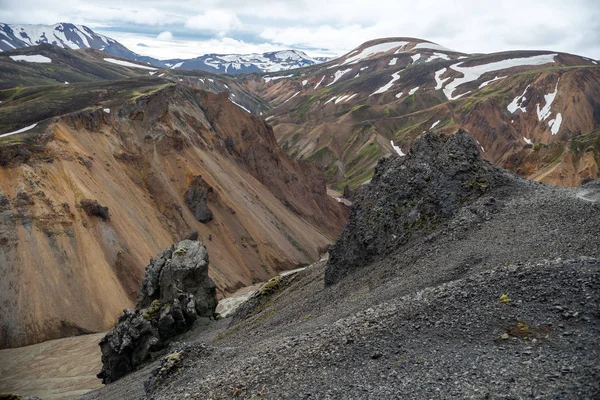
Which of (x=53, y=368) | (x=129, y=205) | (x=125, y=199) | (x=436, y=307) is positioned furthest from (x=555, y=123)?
(x=436, y=307)

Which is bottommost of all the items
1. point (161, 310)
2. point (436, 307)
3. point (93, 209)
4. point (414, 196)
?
point (436, 307)

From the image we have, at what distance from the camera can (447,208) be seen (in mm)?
26062

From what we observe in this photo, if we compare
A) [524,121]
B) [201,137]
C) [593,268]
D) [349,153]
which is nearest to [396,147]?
[349,153]

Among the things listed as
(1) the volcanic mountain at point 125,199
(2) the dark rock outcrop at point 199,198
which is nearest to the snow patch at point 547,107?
(1) the volcanic mountain at point 125,199

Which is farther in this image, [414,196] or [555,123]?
[555,123]

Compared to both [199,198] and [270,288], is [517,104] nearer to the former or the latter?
[199,198]

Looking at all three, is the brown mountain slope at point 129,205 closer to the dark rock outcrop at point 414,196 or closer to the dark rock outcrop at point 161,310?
the dark rock outcrop at point 161,310

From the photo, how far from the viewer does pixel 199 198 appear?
7162 centimetres

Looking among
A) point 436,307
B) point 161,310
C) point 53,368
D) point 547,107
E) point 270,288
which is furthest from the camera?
point 547,107

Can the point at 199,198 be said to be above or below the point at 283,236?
above

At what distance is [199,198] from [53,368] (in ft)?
114

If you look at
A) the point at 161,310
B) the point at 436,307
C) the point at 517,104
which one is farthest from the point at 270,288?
the point at 517,104

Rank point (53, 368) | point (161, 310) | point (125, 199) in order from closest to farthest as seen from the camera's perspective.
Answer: point (161, 310)
point (53, 368)
point (125, 199)

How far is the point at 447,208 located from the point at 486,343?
13031mm
